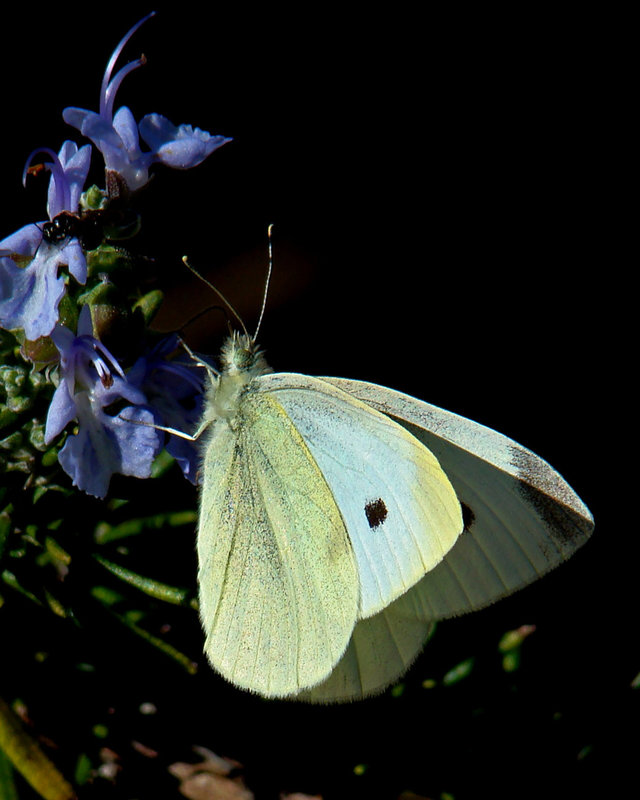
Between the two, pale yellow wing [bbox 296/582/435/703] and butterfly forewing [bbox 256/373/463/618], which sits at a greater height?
butterfly forewing [bbox 256/373/463/618]

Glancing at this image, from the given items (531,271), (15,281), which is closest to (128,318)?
(15,281)

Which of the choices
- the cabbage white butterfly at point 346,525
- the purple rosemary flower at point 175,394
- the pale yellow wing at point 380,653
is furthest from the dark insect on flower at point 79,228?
the pale yellow wing at point 380,653

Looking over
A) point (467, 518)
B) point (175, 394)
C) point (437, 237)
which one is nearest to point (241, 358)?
point (175, 394)

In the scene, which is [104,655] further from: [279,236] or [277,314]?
[279,236]

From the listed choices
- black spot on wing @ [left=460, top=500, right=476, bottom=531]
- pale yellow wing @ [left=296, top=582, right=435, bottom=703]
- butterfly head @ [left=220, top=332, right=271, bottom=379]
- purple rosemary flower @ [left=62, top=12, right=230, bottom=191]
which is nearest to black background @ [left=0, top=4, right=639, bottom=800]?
pale yellow wing @ [left=296, top=582, right=435, bottom=703]

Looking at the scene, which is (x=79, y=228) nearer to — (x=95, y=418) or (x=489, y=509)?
(x=95, y=418)

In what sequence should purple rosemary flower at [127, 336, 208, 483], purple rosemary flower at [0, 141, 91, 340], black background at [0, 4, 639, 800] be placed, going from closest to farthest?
1. purple rosemary flower at [0, 141, 91, 340]
2. purple rosemary flower at [127, 336, 208, 483]
3. black background at [0, 4, 639, 800]

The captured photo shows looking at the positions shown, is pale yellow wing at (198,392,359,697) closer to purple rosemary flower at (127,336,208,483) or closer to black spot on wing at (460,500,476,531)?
purple rosemary flower at (127,336,208,483)
